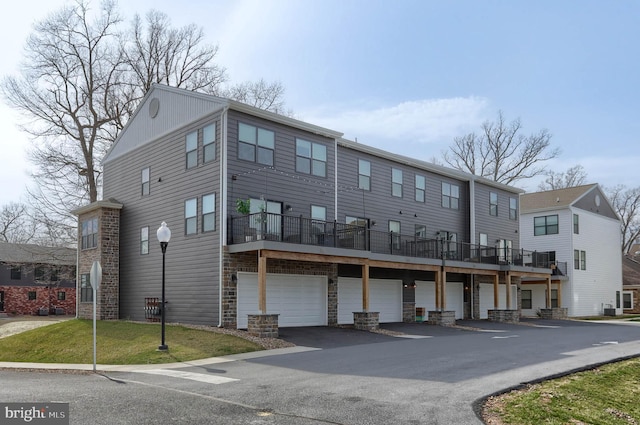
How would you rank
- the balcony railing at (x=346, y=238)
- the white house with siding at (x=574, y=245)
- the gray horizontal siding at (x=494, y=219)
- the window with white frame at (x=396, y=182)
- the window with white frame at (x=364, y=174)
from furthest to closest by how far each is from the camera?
the white house with siding at (x=574, y=245) < the gray horizontal siding at (x=494, y=219) < the window with white frame at (x=396, y=182) < the window with white frame at (x=364, y=174) < the balcony railing at (x=346, y=238)

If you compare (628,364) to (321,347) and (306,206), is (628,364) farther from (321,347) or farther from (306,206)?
(306,206)

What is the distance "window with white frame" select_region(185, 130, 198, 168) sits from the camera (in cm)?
2345

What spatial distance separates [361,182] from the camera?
2728 cm

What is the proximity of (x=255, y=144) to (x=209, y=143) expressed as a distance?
1709mm

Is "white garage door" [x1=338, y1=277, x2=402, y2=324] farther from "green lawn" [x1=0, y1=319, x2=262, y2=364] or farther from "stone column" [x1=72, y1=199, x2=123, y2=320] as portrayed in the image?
"stone column" [x1=72, y1=199, x2=123, y2=320]

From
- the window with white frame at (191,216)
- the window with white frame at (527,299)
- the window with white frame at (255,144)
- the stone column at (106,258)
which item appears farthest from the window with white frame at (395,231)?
the window with white frame at (527,299)

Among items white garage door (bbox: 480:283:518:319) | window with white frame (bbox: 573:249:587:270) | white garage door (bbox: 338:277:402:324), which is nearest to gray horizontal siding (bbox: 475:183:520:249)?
white garage door (bbox: 480:283:518:319)

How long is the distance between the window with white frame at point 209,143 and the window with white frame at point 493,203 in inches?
745

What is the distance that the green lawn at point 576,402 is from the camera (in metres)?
8.84

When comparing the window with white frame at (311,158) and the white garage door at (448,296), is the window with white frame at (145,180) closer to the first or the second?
the window with white frame at (311,158)

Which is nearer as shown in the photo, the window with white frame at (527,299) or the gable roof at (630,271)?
the window with white frame at (527,299)

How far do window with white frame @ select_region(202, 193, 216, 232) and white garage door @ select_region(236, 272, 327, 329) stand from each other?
6.85 ft

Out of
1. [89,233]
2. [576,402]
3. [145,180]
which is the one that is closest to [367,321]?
[145,180]

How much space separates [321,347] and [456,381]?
23.5 feet
